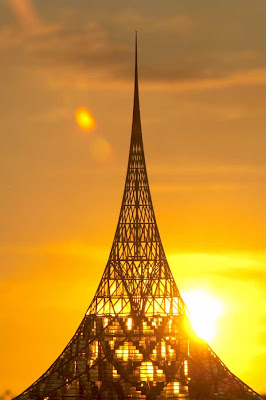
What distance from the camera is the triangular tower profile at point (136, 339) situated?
292 feet

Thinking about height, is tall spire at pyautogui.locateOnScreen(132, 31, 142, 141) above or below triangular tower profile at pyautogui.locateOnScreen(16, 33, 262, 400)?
above

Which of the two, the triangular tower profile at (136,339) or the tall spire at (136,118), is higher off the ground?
the tall spire at (136,118)

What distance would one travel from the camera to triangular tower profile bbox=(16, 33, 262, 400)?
88.9m

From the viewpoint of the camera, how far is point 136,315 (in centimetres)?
A: 9106

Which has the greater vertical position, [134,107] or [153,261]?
[134,107]

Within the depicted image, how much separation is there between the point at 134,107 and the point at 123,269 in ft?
24.8

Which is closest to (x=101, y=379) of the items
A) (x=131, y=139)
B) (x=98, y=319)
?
(x=98, y=319)

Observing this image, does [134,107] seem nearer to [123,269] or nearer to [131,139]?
[131,139]

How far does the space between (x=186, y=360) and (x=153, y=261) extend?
4860 millimetres

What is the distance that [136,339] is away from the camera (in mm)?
90750

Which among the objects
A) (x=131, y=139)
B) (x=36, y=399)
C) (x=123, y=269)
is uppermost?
(x=131, y=139)

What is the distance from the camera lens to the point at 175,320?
3570 inches

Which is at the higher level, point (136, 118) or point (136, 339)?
point (136, 118)

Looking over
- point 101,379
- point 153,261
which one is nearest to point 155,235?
point 153,261
